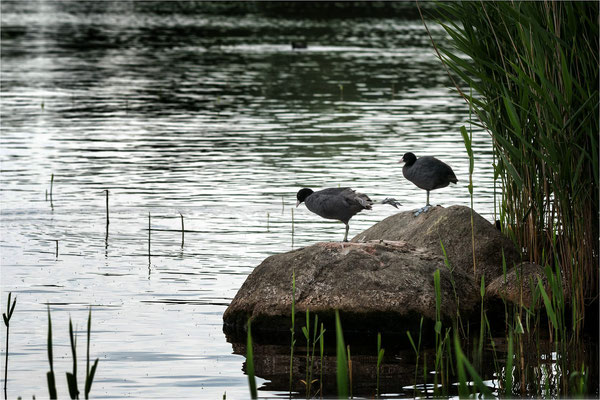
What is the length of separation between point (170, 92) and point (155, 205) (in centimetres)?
1826

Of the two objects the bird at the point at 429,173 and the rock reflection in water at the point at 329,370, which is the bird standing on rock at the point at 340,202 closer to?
the bird at the point at 429,173

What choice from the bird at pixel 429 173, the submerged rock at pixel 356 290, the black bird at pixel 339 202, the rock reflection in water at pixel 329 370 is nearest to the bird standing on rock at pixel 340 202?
the black bird at pixel 339 202

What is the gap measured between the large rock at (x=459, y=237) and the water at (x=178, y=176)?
7.09 feet

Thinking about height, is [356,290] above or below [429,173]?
below

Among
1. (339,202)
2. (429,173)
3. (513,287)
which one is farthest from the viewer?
(429,173)

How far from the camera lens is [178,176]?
828 inches

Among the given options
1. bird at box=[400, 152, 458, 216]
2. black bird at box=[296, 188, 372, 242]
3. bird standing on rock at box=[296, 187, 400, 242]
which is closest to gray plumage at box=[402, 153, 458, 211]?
bird at box=[400, 152, 458, 216]

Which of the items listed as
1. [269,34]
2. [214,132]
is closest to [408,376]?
[214,132]

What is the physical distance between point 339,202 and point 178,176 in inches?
377

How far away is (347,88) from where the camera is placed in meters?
36.8

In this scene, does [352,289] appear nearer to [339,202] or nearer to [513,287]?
[339,202]

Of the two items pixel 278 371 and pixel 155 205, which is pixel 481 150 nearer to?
pixel 155 205

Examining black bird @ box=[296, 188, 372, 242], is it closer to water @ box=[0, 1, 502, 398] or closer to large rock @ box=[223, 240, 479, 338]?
large rock @ box=[223, 240, 479, 338]

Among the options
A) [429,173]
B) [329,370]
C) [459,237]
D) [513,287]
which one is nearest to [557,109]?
[513,287]
